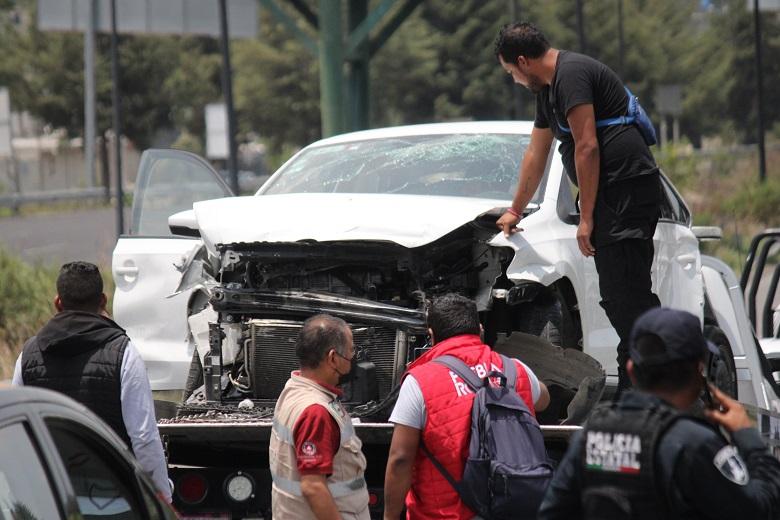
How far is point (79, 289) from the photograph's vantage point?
533 cm

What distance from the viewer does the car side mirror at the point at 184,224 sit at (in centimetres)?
718

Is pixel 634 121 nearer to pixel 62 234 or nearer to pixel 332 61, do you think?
pixel 332 61

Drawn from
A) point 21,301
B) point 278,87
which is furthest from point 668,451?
point 278,87

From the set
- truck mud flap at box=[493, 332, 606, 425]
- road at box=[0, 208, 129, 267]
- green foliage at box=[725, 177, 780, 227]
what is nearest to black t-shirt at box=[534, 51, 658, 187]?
truck mud flap at box=[493, 332, 606, 425]

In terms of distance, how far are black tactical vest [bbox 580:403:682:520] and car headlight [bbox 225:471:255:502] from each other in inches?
119

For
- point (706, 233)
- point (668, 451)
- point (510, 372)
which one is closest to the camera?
point (668, 451)

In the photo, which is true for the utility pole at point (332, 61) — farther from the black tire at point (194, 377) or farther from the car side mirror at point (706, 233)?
the black tire at point (194, 377)

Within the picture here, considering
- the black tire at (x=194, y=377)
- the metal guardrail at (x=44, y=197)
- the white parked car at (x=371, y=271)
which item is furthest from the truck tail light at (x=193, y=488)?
the metal guardrail at (x=44, y=197)

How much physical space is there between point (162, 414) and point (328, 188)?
1.51 metres

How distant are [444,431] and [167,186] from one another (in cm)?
375

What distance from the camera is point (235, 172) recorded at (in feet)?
59.1

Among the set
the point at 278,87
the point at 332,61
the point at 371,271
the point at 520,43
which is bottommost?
the point at 371,271

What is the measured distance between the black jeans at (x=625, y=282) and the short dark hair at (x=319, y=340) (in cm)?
156

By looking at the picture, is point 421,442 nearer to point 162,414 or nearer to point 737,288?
point 162,414
